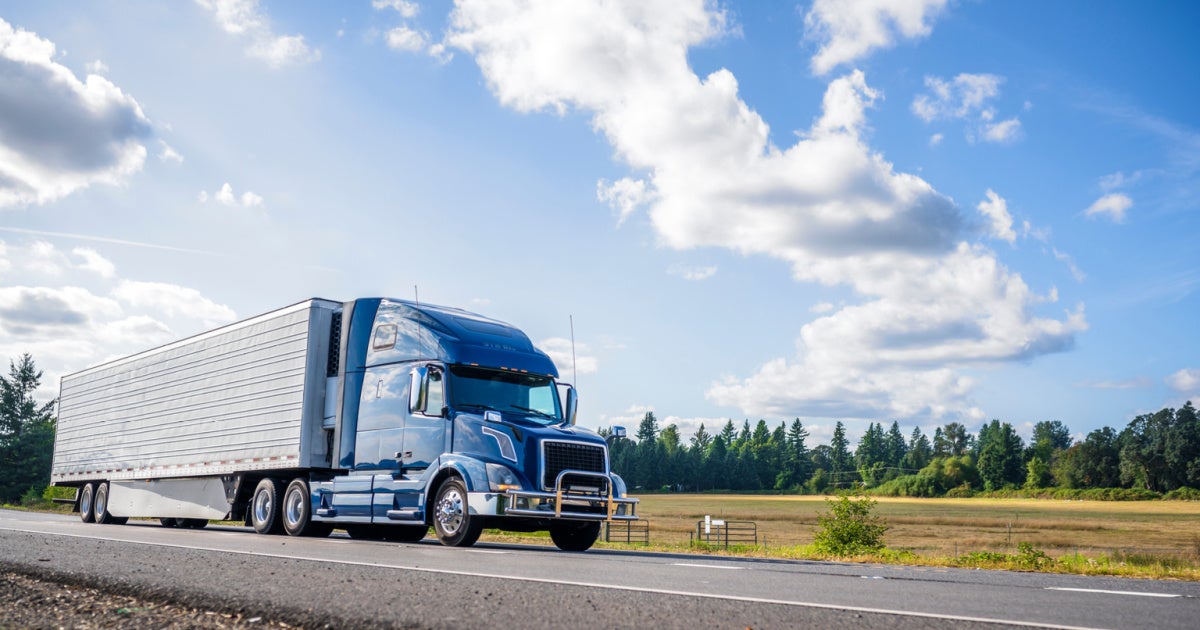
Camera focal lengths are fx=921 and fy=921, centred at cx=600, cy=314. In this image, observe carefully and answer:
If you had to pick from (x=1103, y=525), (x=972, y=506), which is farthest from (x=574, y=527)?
(x=972, y=506)

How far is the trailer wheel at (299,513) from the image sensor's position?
17.0 meters

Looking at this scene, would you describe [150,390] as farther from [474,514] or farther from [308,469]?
[474,514]

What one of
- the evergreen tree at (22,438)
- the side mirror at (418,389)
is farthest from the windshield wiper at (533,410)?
the evergreen tree at (22,438)

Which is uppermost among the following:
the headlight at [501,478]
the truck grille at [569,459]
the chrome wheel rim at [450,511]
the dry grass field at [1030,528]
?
the truck grille at [569,459]

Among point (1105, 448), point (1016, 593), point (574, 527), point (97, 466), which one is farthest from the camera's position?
point (1105, 448)

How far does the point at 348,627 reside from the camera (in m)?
4.98

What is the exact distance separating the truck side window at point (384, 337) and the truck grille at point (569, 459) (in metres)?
3.83

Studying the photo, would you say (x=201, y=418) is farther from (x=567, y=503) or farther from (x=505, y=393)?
(x=567, y=503)

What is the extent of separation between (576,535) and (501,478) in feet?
7.88

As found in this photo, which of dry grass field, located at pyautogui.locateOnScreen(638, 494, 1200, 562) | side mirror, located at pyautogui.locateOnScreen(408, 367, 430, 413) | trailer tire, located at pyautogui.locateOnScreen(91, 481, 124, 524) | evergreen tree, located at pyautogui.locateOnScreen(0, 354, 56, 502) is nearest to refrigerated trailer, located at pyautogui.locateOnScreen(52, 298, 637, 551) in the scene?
side mirror, located at pyautogui.locateOnScreen(408, 367, 430, 413)

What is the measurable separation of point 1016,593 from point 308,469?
13190mm

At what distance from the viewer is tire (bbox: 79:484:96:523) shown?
Result: 25.4 metres

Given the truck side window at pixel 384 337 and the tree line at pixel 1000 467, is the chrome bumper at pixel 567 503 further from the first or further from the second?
the tree line at pixel 1000 467

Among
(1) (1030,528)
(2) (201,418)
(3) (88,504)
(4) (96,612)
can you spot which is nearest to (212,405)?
(2) (201,418)
